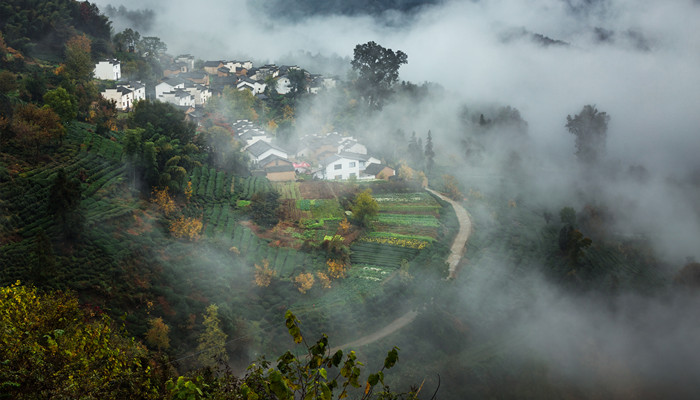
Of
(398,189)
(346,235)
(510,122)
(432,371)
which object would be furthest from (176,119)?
(510,122)

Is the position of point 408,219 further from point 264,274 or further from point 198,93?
point 198,93

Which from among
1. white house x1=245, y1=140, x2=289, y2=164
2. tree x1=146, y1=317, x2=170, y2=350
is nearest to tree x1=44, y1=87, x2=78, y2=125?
white house x1=245, y1=140, x2=289, y2=164

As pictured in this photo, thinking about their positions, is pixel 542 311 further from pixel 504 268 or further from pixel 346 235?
pixel 346 235

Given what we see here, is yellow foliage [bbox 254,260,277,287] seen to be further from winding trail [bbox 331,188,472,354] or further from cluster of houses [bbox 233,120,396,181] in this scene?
cluster of houses [bbox 233,120,396,181]

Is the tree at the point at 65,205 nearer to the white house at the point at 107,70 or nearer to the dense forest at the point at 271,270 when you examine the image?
the dense forest at the point at 271,270

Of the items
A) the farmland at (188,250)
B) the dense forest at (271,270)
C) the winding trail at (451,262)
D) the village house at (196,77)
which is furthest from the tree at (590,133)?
the village house at (196,77)

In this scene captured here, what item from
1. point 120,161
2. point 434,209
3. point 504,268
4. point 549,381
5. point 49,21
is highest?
point 49,21

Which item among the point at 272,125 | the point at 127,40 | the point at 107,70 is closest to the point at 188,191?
the point at 272,125
